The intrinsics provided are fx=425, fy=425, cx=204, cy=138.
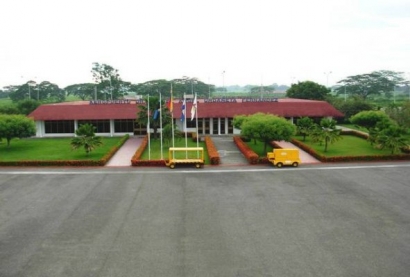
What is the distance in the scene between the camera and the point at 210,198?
23.8 metres

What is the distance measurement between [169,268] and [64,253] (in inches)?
171

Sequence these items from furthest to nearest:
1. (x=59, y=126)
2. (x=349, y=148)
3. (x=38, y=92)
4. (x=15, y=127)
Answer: (x=38, y=92), (x=59, y=126), (x=349, y=148), (x=15, y=127)

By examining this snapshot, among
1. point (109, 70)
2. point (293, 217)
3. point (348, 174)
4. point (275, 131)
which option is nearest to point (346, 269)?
point (293, 217)

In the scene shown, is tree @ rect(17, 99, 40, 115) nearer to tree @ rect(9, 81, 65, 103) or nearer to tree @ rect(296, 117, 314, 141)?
tree @ rect(296, 117, 314, 141)

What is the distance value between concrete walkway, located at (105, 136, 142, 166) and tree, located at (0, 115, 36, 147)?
8.65m

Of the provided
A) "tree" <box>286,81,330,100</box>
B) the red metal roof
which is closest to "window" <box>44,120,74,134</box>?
the red metal roof

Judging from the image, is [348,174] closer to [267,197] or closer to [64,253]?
[267,197]

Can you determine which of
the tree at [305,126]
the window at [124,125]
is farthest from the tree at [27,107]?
the tree at [305,126]

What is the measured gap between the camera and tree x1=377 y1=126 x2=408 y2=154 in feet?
117

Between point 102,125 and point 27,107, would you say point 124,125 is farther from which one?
point 27,107

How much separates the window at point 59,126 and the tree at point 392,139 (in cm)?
3471

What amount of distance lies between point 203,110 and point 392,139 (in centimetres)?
2288

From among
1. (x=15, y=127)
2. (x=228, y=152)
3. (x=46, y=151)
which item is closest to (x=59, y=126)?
(x=46, y=151)

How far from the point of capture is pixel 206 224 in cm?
1941
